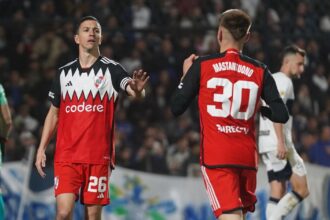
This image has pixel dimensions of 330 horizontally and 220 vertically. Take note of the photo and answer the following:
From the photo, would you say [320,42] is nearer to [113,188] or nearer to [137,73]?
[113,188]

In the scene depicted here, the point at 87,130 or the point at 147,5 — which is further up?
the point at 147,5

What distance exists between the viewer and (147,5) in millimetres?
18938

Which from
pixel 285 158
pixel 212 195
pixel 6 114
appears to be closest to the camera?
pixel 212 195

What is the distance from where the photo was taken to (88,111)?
8938 mm

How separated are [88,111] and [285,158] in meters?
2.84

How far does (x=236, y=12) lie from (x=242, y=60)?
0.39 meters

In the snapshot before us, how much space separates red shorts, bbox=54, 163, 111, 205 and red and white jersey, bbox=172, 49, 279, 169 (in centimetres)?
134

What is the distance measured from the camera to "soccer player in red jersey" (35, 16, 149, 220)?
29.2ft

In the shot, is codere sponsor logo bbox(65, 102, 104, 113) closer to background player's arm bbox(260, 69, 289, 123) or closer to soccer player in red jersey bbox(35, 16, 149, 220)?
soccer player in red jersey bbox(35, 16, 149, 220)

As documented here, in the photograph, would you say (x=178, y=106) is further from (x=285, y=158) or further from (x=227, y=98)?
(x=285, y=158)

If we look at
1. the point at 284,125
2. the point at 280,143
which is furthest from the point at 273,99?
the point at 284,125

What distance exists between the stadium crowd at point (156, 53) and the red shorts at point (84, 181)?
603cm

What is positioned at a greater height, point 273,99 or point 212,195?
point 273,99

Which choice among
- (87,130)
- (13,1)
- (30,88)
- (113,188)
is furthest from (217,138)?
(13,1)
